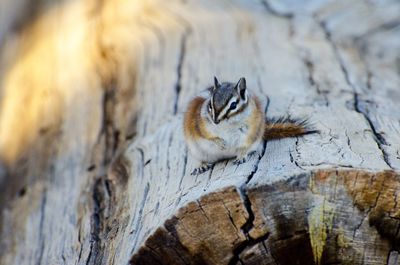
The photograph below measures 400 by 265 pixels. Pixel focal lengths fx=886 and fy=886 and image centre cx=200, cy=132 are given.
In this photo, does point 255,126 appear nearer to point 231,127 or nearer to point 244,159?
point 231,127

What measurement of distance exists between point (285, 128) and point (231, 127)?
10.0 inches

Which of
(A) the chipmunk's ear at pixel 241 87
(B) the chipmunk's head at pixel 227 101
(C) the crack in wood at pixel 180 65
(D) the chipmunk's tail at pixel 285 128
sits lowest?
(D) the chipmunk's tail at pixel 285 128

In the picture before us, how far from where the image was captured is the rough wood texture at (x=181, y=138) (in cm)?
307

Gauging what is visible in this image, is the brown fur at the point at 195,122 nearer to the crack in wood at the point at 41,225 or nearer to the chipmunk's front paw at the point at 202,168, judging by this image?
the chipmunk's front paw at the point at 202,168

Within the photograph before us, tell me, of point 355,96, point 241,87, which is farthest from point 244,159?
point 355,96

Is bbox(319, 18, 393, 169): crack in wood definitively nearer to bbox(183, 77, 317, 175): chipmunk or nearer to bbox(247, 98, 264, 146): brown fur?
bbox(183, 77, 317, 175): chipmunk

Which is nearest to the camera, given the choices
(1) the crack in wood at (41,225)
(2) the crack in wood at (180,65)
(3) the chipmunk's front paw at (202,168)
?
(3) the chipmunk's front paw at (202,168)

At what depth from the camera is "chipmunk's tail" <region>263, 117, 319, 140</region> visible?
3.58 m

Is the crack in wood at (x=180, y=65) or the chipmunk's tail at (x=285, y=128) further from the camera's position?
the crack in wood at (x=180, y=65)

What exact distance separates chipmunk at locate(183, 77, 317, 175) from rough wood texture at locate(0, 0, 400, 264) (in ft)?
0.31

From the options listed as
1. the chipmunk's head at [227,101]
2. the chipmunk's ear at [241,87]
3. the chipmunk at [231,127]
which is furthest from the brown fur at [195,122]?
the chipmunk's ear at [241,87]

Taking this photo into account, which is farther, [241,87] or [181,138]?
[181,138]

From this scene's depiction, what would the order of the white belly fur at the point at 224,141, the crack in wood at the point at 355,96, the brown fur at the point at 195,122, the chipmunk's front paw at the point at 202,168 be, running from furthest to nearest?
1. the brown fur at the point at 195,122
2. the white belly fur at the point at 224,141
3. the chipmunk's front paw at the point at 202,168
4. the crack in wood at the point at 355,96

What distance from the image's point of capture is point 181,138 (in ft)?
13.5
